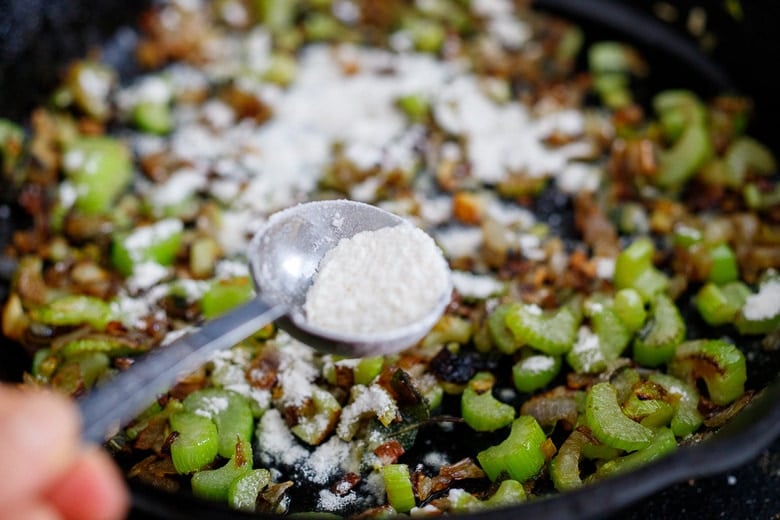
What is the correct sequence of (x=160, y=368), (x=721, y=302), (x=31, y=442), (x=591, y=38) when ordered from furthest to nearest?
(x=591, y=38), (x=721, y=302), (x=160, y=368), (x=31, y=442)

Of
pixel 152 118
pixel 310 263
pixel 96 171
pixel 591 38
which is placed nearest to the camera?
pixel 310 263

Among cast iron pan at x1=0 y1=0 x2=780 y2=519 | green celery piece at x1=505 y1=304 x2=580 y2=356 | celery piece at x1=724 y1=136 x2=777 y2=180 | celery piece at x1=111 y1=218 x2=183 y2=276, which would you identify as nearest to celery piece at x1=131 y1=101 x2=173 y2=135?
cast iron pan at x1=0 y1=0 x2=780 y2=519

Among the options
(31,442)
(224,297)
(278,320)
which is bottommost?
(224,297)

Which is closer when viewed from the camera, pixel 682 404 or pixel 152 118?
pixel 682 404

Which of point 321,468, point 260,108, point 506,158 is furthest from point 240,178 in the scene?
point 321,468

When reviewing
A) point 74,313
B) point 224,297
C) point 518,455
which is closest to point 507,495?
point 518,455

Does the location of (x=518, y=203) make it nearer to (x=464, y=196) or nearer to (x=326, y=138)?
(x=464, y=196)

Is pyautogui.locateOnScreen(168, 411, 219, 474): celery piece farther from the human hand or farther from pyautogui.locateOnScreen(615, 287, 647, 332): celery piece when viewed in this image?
pyautogui.locateOnScreen(615, 287, 647, 332): celery piece

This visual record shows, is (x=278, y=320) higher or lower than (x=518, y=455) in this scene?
higher

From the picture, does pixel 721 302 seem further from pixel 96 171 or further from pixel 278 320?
pixel 96 171
